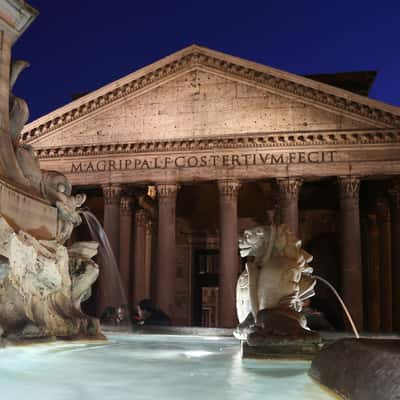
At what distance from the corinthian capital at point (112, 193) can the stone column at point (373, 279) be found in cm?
1344

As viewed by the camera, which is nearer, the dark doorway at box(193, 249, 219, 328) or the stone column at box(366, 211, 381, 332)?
the stone column at box(366, 211, 381, 332)

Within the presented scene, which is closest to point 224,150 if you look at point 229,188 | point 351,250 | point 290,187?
point 229,188

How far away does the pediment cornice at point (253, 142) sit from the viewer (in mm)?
24422

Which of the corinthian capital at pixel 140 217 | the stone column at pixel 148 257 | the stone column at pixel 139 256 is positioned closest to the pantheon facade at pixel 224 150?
the stone column at pixel 139 256

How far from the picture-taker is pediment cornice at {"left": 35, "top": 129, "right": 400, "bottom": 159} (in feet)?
80.1

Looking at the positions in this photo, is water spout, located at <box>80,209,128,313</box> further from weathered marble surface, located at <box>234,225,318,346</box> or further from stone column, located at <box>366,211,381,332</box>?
weathered marble surface, located at <box>234,225,318,346</box>

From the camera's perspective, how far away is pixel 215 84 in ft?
86.3

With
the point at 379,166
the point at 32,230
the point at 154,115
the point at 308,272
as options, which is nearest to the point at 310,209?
the point at 379,166

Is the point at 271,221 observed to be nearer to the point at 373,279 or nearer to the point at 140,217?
the point at 373,279

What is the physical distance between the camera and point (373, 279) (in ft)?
100

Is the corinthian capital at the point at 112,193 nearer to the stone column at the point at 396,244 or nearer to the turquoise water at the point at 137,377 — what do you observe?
the stone column at the point at 396,244

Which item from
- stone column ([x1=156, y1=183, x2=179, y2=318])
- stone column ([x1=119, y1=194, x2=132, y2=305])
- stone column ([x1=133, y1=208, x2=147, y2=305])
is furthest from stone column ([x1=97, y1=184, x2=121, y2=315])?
stone column ([x1=133, y1=208, x2=147, y2=305])

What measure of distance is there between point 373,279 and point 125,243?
12.9 meters

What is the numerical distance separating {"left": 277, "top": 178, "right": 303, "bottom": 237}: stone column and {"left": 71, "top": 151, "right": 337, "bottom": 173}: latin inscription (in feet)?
2.74
